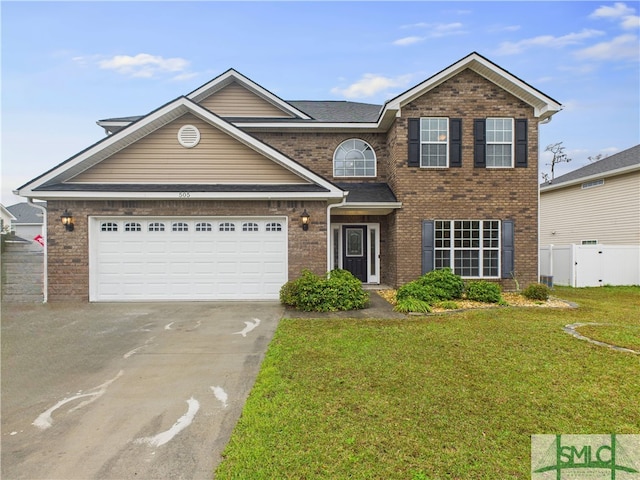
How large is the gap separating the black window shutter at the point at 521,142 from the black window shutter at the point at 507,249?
2034 mm

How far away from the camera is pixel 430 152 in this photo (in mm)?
11625

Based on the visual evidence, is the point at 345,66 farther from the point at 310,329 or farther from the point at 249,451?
the point at 249,451

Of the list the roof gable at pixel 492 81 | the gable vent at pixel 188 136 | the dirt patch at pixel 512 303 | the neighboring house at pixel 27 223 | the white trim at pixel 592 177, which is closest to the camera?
the dirt patch at pixel 512 303

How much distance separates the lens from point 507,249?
11.5m

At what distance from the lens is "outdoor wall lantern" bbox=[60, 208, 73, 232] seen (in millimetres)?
9898

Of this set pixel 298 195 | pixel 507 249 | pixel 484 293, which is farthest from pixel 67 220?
pixel 507 249

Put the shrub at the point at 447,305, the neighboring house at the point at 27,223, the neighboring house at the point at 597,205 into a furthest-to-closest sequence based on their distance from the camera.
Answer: the neighboring house at the point at 27,223 → the neighboring house at the point at 597,205 → the shrub at the point at 447,305

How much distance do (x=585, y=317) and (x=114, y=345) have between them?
10030 mm

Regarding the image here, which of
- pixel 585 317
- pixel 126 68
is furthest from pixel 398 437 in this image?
pixel 126 68

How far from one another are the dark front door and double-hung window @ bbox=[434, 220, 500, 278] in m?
2.82

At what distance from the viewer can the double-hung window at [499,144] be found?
11.6 m

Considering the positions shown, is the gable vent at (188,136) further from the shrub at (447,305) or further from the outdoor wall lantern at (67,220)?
the shrub at (447,305)

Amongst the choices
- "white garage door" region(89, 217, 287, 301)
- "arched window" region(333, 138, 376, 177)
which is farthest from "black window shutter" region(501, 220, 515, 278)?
"white garage door" region(89, 217, 287, 301)

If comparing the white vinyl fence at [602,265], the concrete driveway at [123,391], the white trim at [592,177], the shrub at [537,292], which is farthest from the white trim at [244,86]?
the white trim at [592,177]
